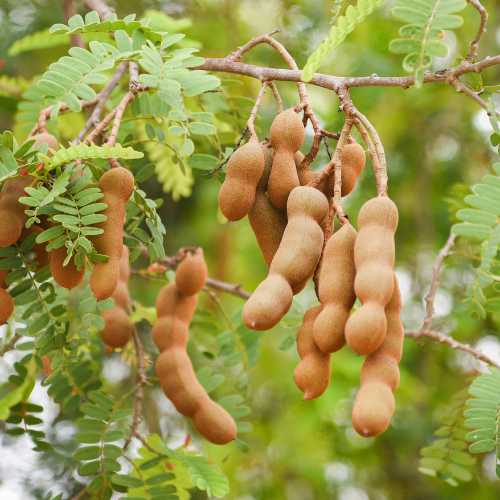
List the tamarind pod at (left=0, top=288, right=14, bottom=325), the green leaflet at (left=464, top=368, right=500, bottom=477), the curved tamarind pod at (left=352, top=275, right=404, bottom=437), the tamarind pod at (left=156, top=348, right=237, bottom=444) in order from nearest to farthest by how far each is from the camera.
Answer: the curved tamarind pod at (left=352, top=275, right=404, bottom=437), the tamarind pod at (left=0, top=288, right=14, bottom=325), the green leaflet at (left=464, top=368, right=500, bottom=477), the tamarind pod at (left=156, top=348, right=237, bottom=444)

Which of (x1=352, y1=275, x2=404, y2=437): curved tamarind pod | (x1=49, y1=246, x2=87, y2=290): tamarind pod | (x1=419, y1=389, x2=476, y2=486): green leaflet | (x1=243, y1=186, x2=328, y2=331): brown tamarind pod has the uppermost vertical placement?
(x1=243, y1=186, x2=328, y2=331): brown tamarind pod

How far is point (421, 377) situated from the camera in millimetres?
2955

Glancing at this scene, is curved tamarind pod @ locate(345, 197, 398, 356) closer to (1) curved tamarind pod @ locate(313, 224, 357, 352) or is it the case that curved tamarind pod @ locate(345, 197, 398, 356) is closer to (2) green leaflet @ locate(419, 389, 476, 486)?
(1) curved tamarind pod @ locate(313, 224, 357, 352)

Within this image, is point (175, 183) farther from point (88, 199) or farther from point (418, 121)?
point (418, 121)

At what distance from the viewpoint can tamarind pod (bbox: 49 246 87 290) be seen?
824 mm

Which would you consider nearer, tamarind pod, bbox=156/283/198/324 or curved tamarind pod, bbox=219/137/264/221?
curved tamarind pod, bbox=219/137/264/221

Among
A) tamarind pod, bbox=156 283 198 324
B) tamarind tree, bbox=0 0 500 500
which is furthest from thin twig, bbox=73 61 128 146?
tamarind pod, bbox=156 283 198 324

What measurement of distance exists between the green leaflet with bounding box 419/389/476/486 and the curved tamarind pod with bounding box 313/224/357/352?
729mm

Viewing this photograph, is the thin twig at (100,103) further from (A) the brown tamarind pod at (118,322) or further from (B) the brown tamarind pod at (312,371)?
(B) the brown tamarind pod at (312,371)

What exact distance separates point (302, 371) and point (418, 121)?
271 centimetres

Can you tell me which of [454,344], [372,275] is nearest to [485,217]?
[372,275]

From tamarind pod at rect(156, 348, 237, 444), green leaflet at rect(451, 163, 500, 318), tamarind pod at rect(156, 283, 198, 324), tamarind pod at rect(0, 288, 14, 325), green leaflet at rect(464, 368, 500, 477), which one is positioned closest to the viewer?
green leaflet at rect(451, 163, 500, 318)

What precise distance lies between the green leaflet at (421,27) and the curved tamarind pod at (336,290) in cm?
24

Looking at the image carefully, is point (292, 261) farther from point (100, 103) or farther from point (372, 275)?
point (100, 103)
